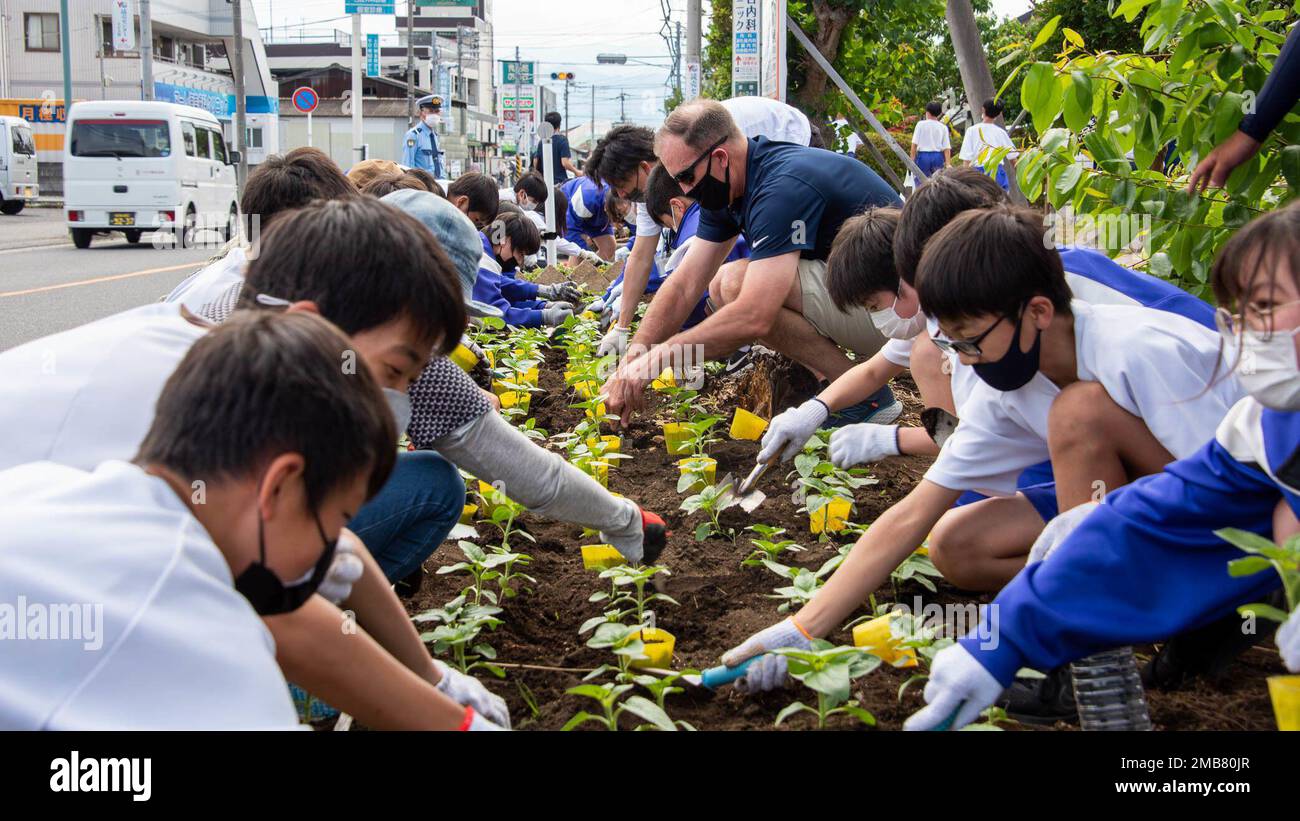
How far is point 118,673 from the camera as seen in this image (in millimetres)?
1081

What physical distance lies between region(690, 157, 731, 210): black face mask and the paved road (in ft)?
14.0

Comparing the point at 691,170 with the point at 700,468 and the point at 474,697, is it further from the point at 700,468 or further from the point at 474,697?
the point at 474,697

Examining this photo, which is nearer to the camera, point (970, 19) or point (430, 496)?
point (430, 496)

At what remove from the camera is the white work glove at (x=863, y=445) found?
308 cm

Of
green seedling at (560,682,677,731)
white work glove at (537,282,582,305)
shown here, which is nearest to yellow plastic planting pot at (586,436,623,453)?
green seedling at (560,682,677,731)

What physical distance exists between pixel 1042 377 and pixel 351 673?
4.66ft

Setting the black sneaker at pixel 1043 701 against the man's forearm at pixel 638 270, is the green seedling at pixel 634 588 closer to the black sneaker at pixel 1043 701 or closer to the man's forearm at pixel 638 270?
the black sneaker at pixel 1043 701

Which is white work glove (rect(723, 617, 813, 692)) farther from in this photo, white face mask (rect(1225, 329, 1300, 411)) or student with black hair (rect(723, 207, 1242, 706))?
white face mask (rect(1225, 329, 1300, 411))

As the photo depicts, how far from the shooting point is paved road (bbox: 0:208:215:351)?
7.56 m

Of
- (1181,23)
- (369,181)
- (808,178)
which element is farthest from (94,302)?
(1181,23)

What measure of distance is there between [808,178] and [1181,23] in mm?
1411

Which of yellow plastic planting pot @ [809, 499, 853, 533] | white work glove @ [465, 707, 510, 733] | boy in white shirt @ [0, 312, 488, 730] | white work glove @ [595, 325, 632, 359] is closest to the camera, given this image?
boy in white shirt @ [0, 312, 488, 730]

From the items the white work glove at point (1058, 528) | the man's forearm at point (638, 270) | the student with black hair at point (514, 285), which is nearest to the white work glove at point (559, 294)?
the student with black hair at point (514, 285)
